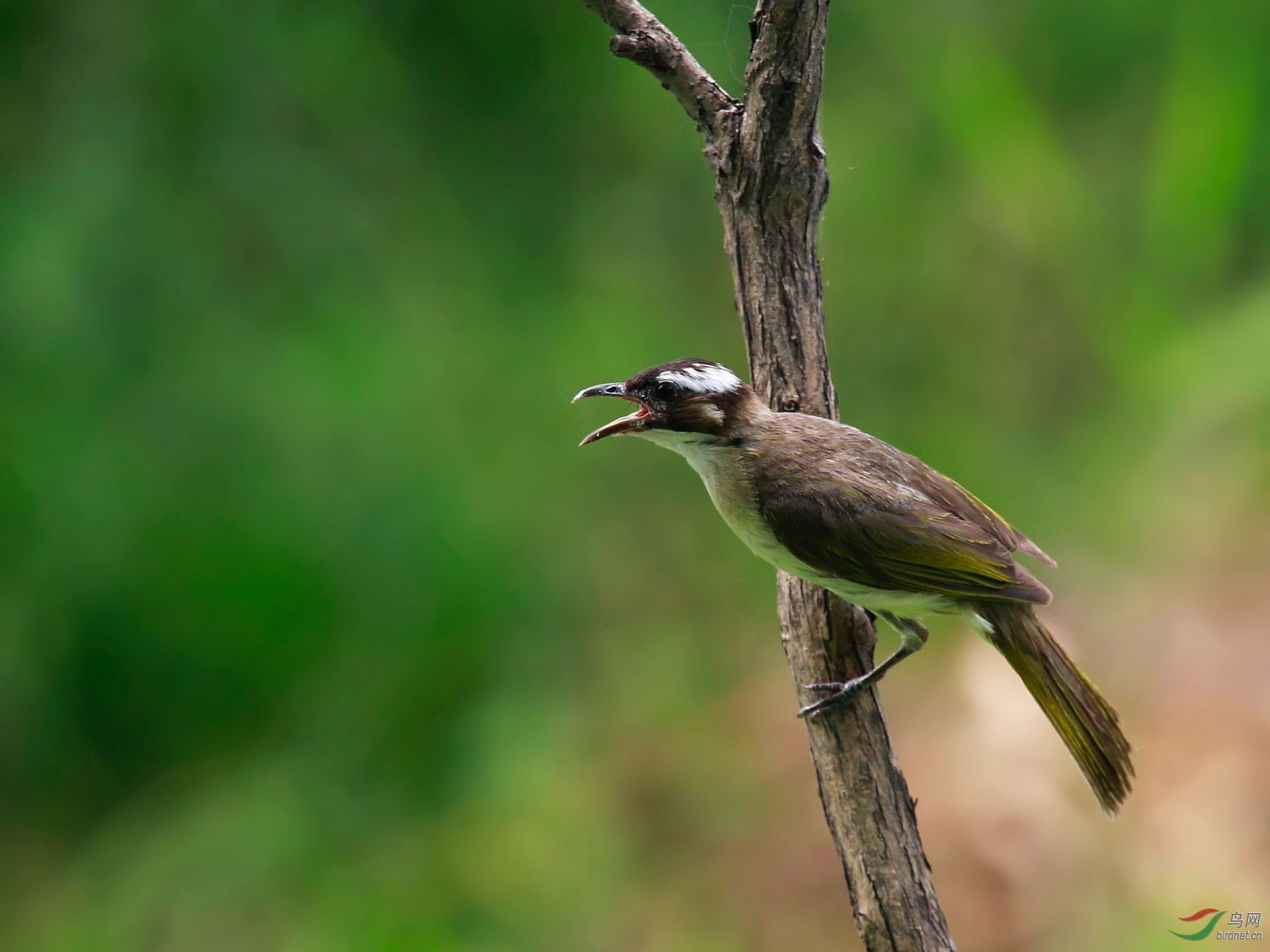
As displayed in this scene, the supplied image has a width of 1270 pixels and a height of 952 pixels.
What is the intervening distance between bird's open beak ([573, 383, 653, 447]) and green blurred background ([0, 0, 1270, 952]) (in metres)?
1.94

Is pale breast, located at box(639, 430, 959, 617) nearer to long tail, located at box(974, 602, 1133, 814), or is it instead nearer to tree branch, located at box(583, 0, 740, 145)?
long tail, located at box(974, 602, 1133, 814)

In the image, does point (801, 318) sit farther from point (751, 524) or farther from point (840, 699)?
point (840, 699)

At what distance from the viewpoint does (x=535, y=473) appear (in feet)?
16.2

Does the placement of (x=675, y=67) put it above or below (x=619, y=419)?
above

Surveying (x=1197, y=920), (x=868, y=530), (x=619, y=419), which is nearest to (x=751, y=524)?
(x=868, y=530)

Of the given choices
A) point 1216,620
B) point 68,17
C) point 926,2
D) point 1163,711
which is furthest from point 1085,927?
point 68,17

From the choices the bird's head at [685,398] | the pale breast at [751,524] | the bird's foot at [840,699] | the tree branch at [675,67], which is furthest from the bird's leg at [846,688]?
the tree branch at [675,67]

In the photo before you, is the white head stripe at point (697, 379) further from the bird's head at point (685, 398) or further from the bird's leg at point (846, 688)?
the bird's leg at point (846, 688)

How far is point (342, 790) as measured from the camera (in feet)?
13.9

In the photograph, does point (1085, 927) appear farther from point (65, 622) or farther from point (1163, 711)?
point (65, 622)

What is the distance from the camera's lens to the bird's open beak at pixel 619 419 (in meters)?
2.62

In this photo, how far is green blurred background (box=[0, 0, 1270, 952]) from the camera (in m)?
4.09

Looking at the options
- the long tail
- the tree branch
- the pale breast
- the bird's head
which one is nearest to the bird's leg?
the pale breast

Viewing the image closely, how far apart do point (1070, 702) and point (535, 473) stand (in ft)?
9.16
